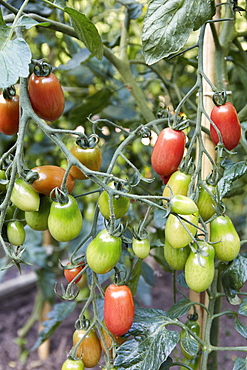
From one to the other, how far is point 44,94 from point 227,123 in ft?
0.85

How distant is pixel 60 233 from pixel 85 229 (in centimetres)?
80

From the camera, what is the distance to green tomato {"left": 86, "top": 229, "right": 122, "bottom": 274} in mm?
469

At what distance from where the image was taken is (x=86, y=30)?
1.86 ft

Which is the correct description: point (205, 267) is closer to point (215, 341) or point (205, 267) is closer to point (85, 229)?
point (215, 341)

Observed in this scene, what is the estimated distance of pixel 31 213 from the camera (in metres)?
0.52

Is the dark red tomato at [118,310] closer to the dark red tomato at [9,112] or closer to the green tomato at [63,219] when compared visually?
the green tomato at [63,219]

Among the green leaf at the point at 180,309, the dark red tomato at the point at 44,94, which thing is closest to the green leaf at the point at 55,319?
the green leaf at the point at 180,309

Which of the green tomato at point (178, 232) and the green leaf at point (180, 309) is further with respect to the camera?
the green leaf at point (180, 309)

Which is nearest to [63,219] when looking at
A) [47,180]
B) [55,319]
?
[47,180]

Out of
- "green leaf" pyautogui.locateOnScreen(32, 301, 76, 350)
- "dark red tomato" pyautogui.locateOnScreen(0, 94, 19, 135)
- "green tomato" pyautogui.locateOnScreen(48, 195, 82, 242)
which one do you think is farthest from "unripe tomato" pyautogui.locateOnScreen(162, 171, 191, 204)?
"green leaf" pyautogui.locateOnScreen(32, 301, 76, 350)

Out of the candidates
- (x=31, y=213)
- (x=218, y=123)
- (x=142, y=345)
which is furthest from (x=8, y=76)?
(x=142, y=345)

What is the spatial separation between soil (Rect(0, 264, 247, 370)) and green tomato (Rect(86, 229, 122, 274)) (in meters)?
1.11

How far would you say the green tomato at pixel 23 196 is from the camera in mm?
469

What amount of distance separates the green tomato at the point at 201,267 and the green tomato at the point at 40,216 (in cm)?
20
